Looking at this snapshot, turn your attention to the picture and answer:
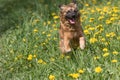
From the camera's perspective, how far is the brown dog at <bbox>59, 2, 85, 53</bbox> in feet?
23.8

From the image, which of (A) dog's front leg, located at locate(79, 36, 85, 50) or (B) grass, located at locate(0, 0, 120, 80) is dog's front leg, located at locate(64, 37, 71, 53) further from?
(A) dog's front leg, located at locate(79, 36, 85, 50)

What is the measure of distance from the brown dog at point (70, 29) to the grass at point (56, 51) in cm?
17

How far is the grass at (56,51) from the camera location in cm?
603

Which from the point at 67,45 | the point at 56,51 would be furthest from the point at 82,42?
the point at 56,51

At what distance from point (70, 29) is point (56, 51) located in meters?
0.46

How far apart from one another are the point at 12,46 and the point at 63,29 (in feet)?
4.34

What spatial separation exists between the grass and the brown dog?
0.17 metres

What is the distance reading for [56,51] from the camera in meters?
7.51

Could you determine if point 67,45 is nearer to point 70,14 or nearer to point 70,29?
point 70,29

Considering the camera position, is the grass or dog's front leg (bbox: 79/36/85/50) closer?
the grass

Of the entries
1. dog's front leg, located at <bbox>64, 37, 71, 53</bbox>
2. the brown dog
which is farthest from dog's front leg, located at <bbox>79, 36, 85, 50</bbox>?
dog's front leg, located at <bbox>64, 37, 71, 53</bbox>

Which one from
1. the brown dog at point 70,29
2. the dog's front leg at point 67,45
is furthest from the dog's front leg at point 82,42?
the dog's front leg at point 67,45

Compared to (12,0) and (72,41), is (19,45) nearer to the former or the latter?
(72,41)

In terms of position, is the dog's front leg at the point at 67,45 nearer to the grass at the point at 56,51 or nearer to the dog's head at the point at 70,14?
the grass at the point at 56,51
